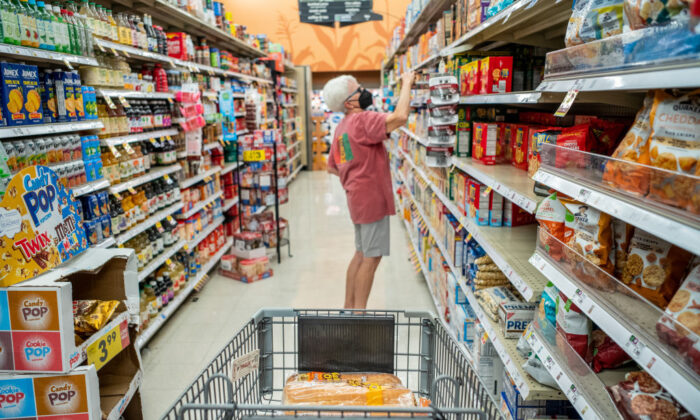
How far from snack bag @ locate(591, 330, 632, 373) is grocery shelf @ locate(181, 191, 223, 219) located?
3.76m

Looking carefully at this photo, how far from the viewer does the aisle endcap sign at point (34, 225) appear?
6.16ft

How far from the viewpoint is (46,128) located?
247 cm

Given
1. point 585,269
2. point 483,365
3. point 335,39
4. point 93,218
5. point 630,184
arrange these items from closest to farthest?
point 630,184
point 585,269
point 483,365
point 93,218
point 335,39

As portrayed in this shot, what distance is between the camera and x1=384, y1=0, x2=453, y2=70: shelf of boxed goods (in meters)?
4.18

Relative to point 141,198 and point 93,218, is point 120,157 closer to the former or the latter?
point 141,198

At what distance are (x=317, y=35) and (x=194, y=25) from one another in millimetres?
8034

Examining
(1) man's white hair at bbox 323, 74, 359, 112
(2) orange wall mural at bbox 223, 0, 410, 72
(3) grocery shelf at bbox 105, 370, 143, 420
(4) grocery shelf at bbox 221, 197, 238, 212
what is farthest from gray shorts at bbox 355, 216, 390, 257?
(2) orange wall mural at bbox 223, 0, 410, 72

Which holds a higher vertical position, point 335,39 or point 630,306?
point 335,39

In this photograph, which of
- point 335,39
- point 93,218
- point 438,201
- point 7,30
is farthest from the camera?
point 335,39

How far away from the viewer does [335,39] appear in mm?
12492

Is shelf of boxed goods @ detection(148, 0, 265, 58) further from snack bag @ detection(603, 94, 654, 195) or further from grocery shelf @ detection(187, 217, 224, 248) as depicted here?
snack bag @ detection(603, 94, 654, 195)

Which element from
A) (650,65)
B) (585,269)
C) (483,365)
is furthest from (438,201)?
(650,65)

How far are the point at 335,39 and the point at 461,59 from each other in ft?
32.7

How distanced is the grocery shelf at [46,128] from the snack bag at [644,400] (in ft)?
8.29
